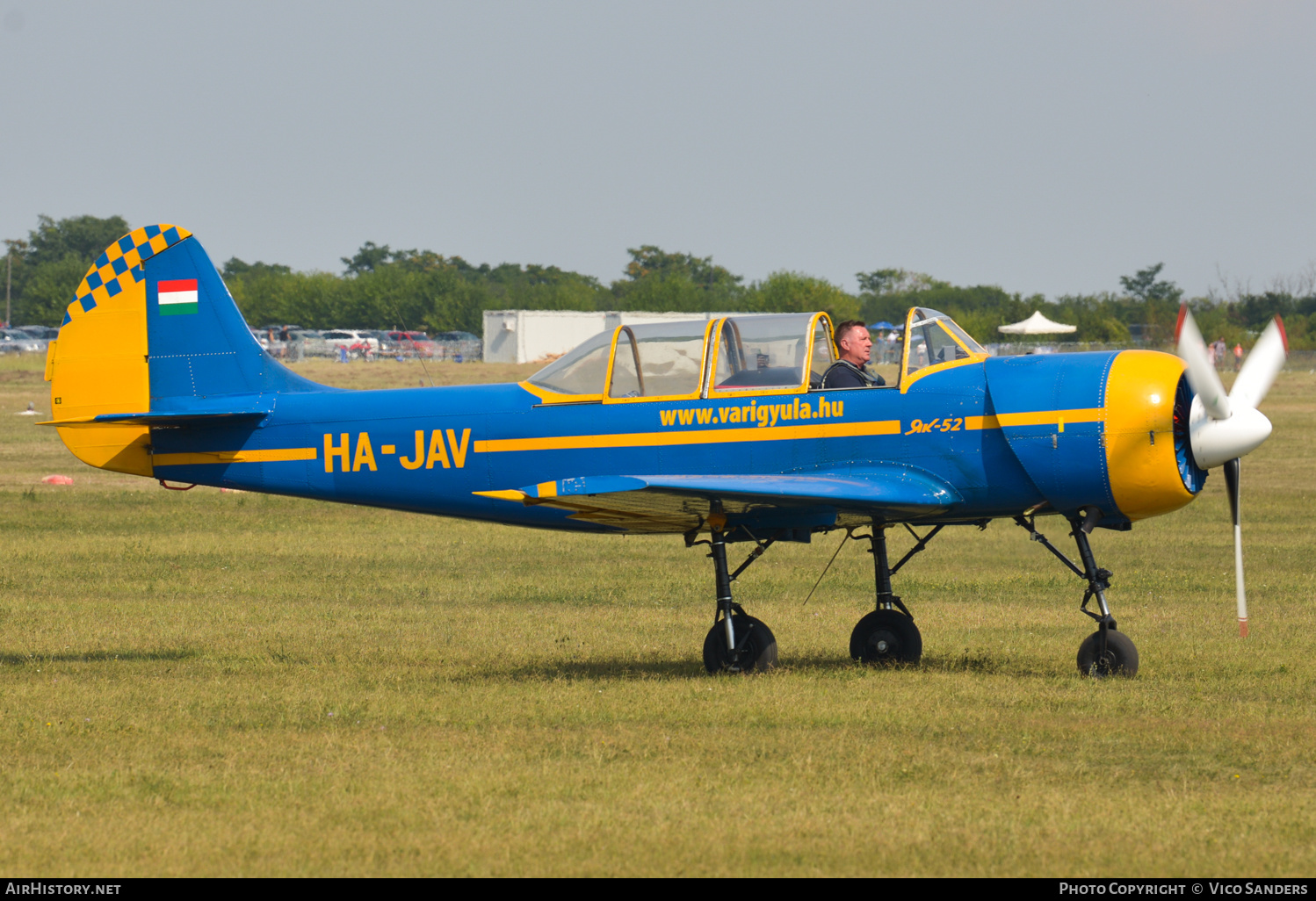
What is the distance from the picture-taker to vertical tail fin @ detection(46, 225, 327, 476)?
11.7 meters

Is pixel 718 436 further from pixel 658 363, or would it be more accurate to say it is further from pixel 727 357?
pixel 658 363

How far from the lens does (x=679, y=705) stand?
29.8 feet

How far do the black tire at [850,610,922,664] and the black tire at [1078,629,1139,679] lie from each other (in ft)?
4.16

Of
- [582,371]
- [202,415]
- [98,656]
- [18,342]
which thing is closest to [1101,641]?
[582,371]

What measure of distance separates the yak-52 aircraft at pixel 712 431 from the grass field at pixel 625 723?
1076mm

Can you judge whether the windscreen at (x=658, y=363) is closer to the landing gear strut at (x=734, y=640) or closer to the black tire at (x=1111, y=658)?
the landing gear strut at (x=734, y=640)

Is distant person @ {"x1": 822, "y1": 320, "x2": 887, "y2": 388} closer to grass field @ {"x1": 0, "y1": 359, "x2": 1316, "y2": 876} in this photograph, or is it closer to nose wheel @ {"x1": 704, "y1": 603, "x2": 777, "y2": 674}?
nose wheel @ {"x1": 704, "y1": 603, "x2": 777, "y2": 674}

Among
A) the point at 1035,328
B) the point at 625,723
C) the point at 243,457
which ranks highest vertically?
the point at 1035,328

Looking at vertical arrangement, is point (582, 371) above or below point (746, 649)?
above

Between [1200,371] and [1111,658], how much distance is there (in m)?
1.95

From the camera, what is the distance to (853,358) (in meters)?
10.5

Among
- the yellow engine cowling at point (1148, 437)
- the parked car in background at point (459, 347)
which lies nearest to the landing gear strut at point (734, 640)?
the yellow engine cowling at point (1148, 437)

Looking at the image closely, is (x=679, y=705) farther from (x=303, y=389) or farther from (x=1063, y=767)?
(x=303, y=389)

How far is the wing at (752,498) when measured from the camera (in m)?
9.11
